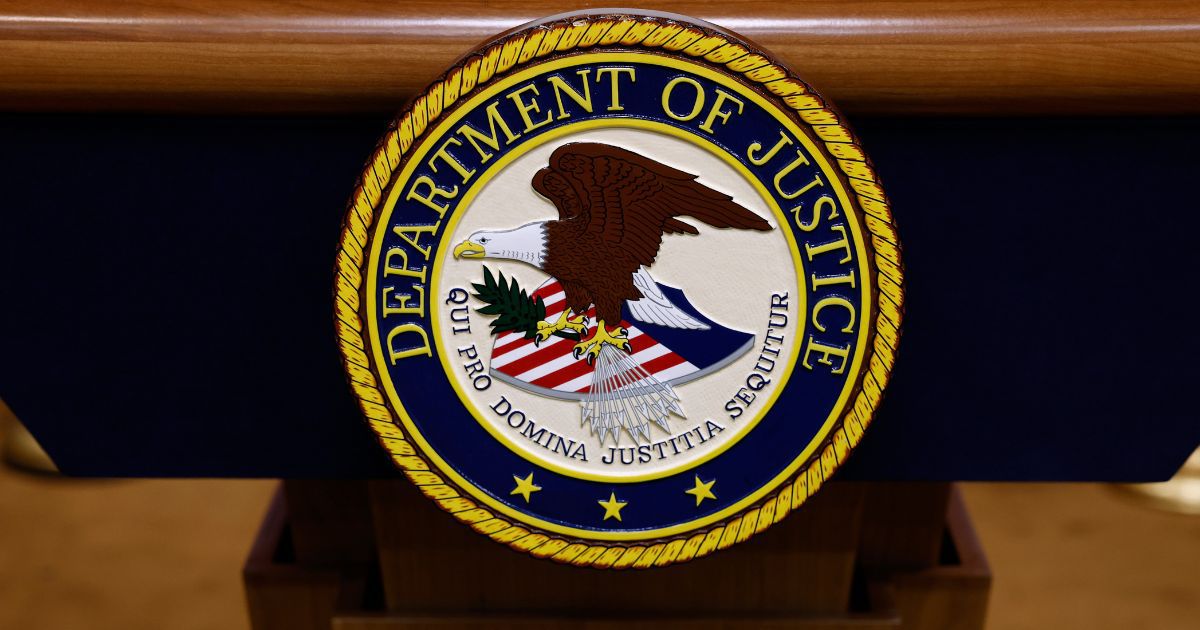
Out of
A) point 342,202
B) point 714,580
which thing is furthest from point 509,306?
point 714,580

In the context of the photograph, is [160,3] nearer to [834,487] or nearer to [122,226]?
[122,226]

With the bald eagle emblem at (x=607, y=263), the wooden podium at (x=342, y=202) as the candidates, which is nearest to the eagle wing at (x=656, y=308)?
the bald eagle emblem at (x=607, y=263)

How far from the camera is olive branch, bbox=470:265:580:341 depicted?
2.56ft

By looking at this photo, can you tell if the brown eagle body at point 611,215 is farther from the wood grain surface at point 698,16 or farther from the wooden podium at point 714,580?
the wooden podium at point 714,580

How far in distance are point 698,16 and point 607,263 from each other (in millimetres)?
192

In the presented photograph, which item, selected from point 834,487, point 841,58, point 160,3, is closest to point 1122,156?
point 841,58

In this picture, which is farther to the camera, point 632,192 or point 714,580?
point 714,580

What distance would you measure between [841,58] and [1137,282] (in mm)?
315

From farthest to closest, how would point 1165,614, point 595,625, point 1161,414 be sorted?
point 1165,614 < point 595,625 < point 1161,414

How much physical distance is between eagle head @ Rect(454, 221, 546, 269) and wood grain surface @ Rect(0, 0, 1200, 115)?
0.12 meters

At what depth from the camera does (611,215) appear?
777 mm

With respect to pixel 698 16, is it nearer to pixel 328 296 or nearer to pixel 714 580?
pixel 328 296

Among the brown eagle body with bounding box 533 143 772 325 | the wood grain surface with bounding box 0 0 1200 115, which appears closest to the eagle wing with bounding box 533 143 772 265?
the brown eagle body with bounding box 533 143 772 325

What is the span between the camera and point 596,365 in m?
0.80
